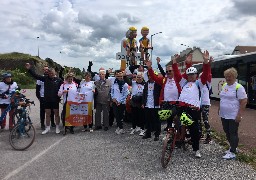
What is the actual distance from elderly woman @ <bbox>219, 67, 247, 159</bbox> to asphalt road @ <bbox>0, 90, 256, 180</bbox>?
21.0 inches

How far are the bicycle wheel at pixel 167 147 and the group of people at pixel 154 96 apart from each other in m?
0.45

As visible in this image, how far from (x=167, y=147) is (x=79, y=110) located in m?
4.74

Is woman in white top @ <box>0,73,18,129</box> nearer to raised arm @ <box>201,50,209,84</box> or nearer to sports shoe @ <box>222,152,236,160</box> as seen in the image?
raised arm @ <box>201,50,209,84</box>

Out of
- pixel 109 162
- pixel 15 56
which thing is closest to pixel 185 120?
pixel 109 162

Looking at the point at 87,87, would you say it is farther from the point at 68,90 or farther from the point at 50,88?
the point at 50,88

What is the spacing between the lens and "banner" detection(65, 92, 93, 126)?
10.5 m

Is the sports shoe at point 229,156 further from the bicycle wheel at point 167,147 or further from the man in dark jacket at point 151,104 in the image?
the man in dark jacket at point 151,104

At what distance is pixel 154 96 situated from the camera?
30.3 ft

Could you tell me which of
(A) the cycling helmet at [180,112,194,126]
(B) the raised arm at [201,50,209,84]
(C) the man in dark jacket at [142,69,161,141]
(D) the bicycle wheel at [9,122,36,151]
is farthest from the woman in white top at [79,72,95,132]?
(A) the cycling helmet at [180,112,194,126]

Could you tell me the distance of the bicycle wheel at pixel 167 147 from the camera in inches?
252

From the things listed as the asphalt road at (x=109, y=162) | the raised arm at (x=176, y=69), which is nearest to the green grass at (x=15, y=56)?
the asphalt road at (x=109, y=162)

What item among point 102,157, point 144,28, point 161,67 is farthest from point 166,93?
point 144,28

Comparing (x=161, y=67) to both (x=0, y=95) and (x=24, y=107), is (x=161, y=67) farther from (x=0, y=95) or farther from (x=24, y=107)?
(x=0, y=95)

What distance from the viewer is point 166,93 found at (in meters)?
8.85
